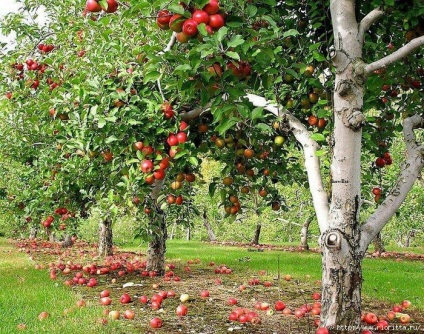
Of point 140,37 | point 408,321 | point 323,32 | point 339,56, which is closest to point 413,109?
point 323,32

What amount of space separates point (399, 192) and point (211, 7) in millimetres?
3366

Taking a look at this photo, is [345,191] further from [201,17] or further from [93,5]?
[93,5]

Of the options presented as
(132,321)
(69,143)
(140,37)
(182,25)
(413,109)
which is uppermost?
(140,37)

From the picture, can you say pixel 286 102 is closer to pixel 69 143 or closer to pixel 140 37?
pixel 140 37

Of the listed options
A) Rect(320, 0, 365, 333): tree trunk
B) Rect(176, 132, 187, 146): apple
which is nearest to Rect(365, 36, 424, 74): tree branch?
Rect(320, 0, 365, 333): tree trunk

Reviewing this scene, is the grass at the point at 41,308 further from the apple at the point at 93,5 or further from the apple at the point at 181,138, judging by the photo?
the apple at the point at 93,5

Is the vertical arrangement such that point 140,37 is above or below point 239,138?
above

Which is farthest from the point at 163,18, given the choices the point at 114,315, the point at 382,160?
the point at 382,160

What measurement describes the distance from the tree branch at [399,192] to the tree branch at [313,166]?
0.47 m

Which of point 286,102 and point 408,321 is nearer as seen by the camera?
point 408,321

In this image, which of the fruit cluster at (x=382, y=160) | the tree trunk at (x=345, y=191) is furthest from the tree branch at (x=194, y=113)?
the fruit cluster at (x=382, y=160)

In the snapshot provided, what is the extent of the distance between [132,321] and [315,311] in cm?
253

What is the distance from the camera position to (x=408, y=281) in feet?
35.4

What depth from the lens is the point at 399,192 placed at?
504cm
